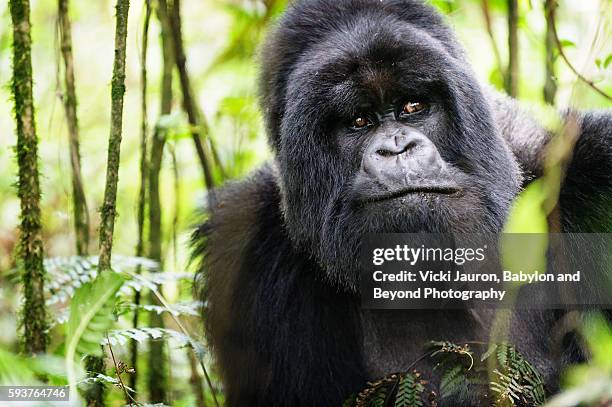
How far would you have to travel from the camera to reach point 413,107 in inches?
124

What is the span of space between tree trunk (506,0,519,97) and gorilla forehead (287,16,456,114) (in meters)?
1.18

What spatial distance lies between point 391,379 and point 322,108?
1.10 metres

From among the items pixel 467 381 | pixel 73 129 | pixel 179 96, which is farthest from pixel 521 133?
pixel 179 96

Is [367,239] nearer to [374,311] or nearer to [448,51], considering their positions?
[374,311]

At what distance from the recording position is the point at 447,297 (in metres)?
3.15

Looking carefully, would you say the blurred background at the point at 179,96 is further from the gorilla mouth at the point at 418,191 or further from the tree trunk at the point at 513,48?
the gorilla mouth at the point at 418,191

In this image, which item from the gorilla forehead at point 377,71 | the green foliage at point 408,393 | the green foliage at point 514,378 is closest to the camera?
the green foliage at point 514,378

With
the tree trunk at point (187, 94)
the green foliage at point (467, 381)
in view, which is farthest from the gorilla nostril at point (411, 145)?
the tree trunk at point (187, 94)

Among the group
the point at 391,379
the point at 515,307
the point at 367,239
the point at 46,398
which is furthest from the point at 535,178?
the point at 46,398

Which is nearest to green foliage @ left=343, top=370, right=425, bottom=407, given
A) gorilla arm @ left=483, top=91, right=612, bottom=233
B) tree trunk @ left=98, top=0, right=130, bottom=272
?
gorilla arm @ left=483, top=91, right=612, bottom=233

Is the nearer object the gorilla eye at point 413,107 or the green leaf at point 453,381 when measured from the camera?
the green leaf at point 453,381

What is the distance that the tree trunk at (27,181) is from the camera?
128 inches

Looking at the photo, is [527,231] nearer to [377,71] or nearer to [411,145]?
[411,145]

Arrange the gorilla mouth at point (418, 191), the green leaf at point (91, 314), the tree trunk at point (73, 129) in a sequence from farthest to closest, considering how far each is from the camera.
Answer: the tree trunk at point (73, 129), the gorilla mouth at point (418, 191), the green leaf at point (91, 314)
